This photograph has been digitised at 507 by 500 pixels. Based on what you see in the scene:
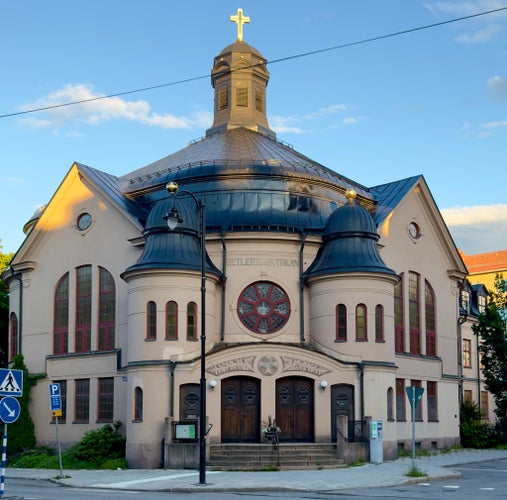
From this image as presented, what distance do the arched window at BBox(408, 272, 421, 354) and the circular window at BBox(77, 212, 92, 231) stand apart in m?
15.5

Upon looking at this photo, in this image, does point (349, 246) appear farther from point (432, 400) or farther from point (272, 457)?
point (432, 400)

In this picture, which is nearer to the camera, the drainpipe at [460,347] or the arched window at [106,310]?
the arched window at [106,310]

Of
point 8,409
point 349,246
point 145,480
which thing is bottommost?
point 145,480

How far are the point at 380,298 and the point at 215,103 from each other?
63.5 feet

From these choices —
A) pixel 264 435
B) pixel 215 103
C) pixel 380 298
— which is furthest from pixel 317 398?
pixel 215 103

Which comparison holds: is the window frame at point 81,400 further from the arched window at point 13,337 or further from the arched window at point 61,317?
the arched window at point 13,337

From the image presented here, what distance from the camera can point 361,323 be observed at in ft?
117

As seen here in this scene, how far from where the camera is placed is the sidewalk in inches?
949

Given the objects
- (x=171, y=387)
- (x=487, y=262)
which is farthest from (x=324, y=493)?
(x=487, y=262)

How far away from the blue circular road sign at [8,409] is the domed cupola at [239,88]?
31.1 m

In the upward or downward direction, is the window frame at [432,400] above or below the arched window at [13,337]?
below

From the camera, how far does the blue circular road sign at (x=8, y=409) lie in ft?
61.2

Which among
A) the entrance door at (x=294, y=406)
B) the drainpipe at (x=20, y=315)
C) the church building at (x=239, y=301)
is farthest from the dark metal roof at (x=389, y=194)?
the drainpipe at (x=20, y=315)

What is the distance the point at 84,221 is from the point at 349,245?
12.8 m
